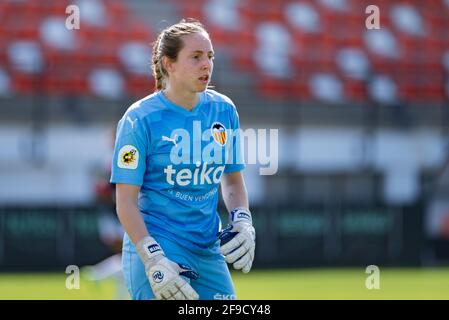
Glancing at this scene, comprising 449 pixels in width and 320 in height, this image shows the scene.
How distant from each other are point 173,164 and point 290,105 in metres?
13.5

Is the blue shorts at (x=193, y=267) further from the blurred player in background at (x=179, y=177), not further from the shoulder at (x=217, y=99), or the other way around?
the shoulder at (x=217, y=99)

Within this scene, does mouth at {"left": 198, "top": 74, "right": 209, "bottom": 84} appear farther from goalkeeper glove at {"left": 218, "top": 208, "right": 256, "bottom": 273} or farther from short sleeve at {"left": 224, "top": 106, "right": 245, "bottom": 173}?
goalkeeper glove at {"left": 218, "top": 208, "right": 256, "bottom": 273}

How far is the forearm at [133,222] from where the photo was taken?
5312 mm

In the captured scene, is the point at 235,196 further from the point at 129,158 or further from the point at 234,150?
the point at 129,158

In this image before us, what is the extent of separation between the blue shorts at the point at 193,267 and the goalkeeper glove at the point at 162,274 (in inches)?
5.7

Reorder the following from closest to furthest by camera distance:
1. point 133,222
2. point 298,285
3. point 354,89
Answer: point 133,222
point 298,285
point 354,89

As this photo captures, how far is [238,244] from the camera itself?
18.1ft

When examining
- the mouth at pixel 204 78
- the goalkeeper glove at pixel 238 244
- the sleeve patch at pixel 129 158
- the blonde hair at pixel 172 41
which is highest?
the blonde hair at pixel 172 41

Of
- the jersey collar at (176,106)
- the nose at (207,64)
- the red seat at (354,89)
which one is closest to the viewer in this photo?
the nose at (207,64)

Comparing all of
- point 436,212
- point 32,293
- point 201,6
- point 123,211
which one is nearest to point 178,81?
point 123,211

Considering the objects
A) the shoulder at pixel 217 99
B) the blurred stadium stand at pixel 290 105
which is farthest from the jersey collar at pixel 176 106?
the blurred stadium stand at pixel 290 105

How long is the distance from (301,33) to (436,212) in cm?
→ 522

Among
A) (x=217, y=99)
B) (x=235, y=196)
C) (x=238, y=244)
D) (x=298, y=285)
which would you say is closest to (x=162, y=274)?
(x=238, y=244)

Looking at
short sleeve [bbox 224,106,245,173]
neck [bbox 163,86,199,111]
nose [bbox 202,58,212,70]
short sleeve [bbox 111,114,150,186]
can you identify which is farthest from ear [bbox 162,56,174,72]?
short sleeve [bbox 224,106,245,173]
